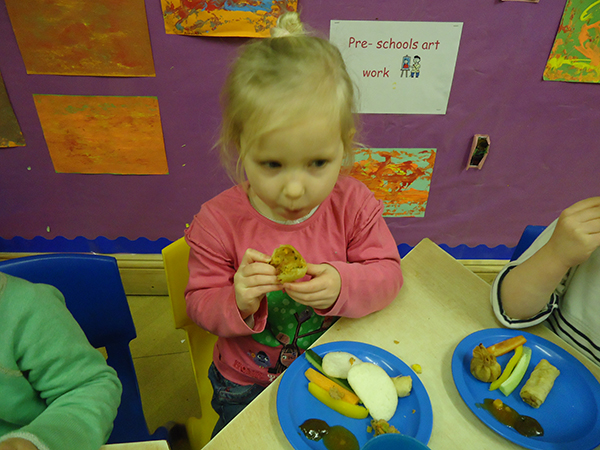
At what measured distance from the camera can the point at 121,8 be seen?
54.0 inches

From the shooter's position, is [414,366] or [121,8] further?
[121,8]

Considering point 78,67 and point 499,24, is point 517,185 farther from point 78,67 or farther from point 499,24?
point 78,67

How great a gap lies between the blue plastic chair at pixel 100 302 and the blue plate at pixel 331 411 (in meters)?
0.52

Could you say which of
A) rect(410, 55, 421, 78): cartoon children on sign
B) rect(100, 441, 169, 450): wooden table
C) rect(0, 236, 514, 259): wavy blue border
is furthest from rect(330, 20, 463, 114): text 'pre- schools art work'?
rect(100, 441, 169, 450): wooden table

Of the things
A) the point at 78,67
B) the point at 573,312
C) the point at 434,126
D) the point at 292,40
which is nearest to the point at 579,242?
the point at 573,312

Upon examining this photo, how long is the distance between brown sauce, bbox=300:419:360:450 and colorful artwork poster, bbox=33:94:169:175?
134cm

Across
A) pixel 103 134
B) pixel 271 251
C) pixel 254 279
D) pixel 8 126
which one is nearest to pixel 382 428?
pixel 254 279

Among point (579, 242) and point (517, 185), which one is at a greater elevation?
point (579, 242)

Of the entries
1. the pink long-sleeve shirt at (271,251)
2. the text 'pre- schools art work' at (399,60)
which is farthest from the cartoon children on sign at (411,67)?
the pink long-sleeve shirt at (271,251)

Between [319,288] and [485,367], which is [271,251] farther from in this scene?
[485,367]

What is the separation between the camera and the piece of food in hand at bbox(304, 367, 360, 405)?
0.71m

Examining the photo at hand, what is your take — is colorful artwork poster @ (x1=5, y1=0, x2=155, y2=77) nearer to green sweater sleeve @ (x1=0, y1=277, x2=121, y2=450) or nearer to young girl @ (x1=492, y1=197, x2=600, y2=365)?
green sweater sleeve @ (x1=0, y1=277, x2=121, y2=450)

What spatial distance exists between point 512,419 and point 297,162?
1.99 feet

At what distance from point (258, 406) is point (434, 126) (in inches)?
53.1
